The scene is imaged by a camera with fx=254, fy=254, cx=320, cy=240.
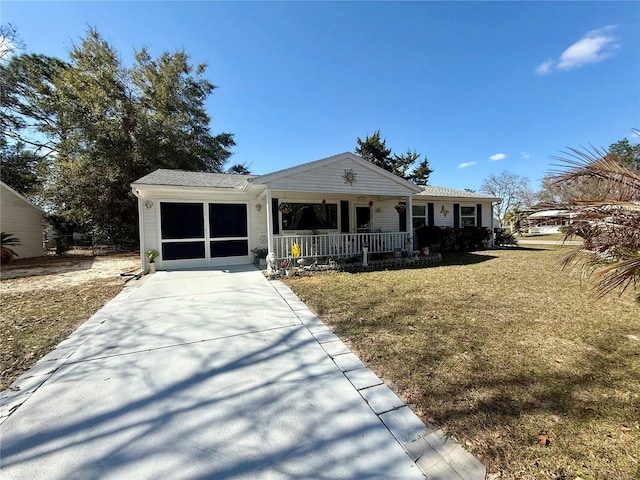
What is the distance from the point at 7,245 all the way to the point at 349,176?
16.1 metres

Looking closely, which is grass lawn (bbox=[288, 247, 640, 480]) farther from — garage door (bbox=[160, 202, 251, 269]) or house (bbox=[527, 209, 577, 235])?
garage door (bbox=[160, 202, 251, 269])

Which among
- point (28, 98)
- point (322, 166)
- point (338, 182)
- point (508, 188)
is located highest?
point (28, 98)

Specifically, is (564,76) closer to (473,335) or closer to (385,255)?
(385,255)

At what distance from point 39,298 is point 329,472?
24.4ft

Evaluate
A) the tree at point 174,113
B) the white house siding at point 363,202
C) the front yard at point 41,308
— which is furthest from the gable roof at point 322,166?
the tree at point 174,113

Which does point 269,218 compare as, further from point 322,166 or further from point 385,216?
point 385,216

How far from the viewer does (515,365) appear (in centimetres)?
269

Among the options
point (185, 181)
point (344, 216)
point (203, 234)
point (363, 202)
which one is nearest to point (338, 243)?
point (344, 216)

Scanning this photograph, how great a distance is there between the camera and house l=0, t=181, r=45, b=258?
485 inches

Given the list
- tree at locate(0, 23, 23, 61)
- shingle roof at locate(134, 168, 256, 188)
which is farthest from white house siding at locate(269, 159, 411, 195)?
tree at locate(0, 23, 23, 61)

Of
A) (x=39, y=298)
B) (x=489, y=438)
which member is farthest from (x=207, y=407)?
(x=39, y=298)

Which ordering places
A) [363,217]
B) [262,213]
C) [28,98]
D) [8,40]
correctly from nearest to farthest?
[262,213]
[363,217]
[8,40]
[28,98]

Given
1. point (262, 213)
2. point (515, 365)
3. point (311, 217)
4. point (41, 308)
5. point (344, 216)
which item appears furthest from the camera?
point (344, 216)

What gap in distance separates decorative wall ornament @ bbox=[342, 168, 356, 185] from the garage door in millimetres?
3880
